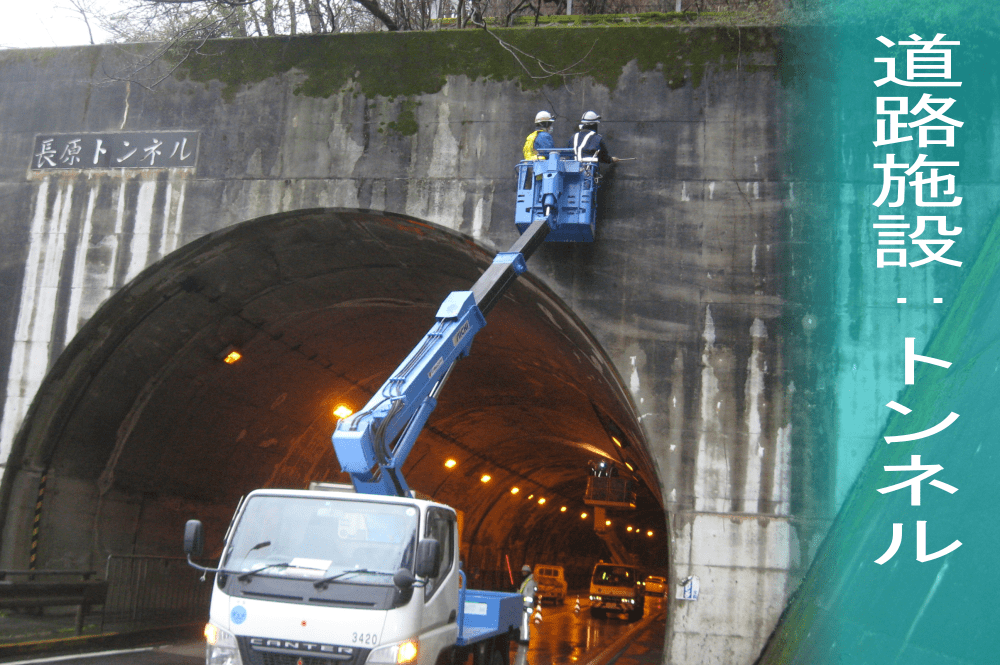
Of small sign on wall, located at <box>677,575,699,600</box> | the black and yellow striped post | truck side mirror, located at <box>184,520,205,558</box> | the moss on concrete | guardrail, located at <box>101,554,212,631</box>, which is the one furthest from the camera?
guardrail, located at <box>101,554,212,631</box>

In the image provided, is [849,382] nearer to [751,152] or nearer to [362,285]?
[751,152]

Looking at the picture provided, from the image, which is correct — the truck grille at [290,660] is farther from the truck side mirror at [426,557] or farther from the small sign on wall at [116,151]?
the small sign on wall at [116,151]

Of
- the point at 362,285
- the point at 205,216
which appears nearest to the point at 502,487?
the point at 362,285

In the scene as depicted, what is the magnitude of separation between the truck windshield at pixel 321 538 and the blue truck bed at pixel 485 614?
1.60m

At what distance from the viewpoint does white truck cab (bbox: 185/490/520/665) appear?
7.28 meters

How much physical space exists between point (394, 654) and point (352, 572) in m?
0.74

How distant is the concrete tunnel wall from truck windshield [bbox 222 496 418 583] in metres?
5.04

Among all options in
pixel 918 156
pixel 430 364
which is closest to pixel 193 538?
pixel 430 364

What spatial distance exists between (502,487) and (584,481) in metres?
5.86

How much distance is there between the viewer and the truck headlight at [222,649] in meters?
7.45
